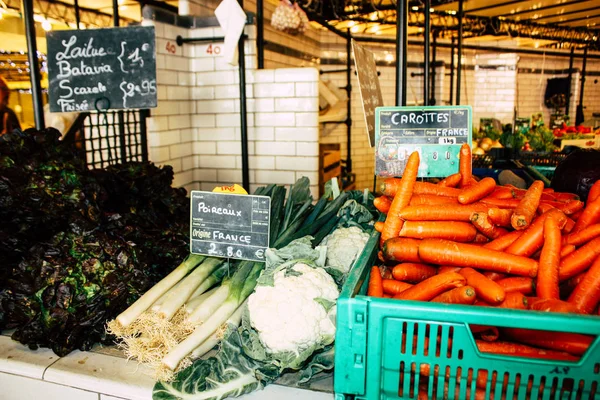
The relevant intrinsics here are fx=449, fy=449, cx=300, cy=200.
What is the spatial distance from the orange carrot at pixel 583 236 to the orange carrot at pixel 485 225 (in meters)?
0.23

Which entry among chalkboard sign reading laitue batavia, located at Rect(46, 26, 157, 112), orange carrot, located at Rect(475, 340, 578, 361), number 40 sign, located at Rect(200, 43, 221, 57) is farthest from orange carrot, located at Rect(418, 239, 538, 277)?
number 40 sign, located at Rect(200, 43, 221, 57)

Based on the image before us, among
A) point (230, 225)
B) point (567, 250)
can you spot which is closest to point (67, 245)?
point (230, 225)

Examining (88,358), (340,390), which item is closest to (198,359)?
(88,358)

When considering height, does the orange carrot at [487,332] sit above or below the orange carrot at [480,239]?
below

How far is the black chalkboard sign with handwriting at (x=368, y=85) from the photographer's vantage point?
2.79m

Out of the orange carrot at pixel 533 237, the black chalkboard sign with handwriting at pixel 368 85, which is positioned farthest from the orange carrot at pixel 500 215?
the black chalkboard sign with handwriting at pixel 368 85

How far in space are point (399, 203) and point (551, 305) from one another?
68 cm

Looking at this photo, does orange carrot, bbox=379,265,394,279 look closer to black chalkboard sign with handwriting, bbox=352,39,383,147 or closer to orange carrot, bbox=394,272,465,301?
orange carrot, bbox=394,272,465,301

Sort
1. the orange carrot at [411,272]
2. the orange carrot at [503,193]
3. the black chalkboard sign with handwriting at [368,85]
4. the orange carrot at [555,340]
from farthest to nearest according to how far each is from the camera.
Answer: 1. the black chalkboard sign with handwriting at [368,85]
2. the orange carrot at [503,193]
3. the orange carrot at [411,272]
4. the orange carrot at [555,340]

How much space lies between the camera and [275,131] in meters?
4.18

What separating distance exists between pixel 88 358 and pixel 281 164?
106 inches

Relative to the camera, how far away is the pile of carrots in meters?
1.42

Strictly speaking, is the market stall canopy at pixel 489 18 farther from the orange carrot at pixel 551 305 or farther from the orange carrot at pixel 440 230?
the orange carrot at pixel 551 305

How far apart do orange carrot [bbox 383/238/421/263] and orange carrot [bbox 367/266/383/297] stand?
0.24 ft
